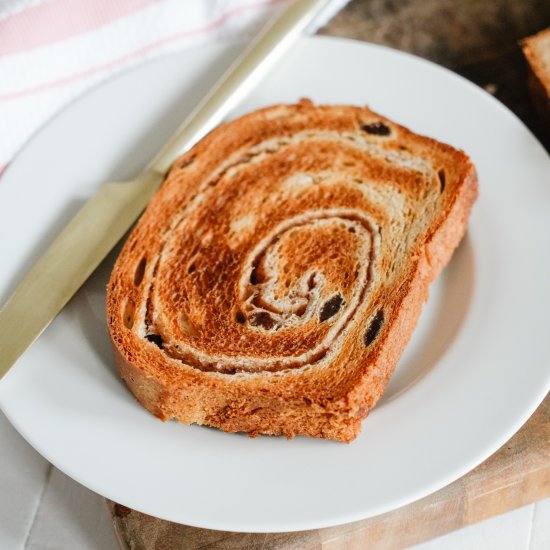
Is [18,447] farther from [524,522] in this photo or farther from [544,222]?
[544,222]

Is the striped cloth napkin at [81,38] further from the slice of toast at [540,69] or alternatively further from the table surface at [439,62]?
the slice of toast at [540,69]

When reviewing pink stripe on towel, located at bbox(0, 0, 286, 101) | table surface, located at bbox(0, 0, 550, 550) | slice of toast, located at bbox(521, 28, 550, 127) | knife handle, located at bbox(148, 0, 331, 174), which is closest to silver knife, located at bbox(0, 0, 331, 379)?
knife handle, located at bbox(148, 0, 331, 174)

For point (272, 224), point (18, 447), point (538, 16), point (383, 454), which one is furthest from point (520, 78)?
point (18, 447)

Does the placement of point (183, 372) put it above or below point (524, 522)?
above

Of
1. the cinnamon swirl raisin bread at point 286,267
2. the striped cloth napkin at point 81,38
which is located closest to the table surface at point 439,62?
the striped cloth napkin at point 81,38

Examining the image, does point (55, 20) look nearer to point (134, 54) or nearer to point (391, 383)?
point (134, 54)

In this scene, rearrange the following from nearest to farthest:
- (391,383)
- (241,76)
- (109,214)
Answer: (391,383) < (109,214) < (241,76)

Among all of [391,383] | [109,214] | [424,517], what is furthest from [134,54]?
[424,517]
